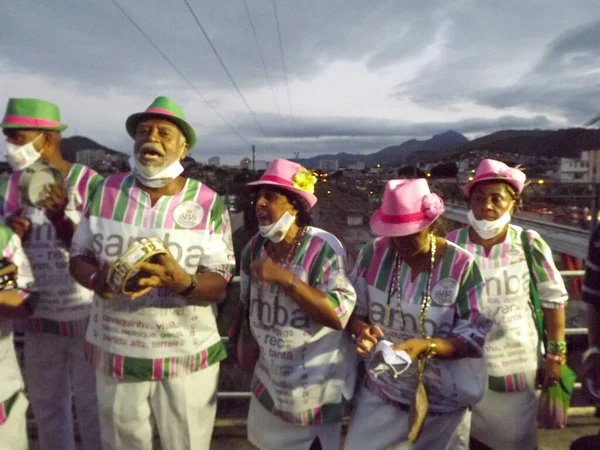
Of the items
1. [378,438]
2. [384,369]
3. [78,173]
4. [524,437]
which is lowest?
[524,437]

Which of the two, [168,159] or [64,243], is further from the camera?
[64,243]

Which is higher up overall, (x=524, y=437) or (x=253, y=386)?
(x=253, y=386)

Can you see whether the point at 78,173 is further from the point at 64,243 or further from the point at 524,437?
the point at 524,437

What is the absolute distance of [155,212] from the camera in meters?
2.12

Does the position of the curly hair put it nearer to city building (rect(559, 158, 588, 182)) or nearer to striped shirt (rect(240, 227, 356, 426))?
striped shirt (rect(240, 227, 356, 426))

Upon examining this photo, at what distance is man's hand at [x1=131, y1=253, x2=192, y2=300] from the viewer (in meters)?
1.90

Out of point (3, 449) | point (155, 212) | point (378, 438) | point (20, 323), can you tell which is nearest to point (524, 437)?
point (378, 438)

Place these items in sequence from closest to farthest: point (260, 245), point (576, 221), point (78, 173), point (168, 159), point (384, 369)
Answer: point (384, 369)
point (168, 159)
point (260, 245)
point (78, 173)
point (576, 221)

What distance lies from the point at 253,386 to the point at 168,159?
1.09m

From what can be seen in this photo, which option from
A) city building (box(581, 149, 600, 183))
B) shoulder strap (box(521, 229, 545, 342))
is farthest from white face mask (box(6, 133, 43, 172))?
city building (box(581, 149, 600, 183))

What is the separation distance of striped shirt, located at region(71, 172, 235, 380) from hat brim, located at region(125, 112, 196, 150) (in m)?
0.27

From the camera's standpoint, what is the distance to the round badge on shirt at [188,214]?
7.02ft

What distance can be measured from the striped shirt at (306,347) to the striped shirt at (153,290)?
0.28 meters

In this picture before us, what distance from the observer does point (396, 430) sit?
6.83ft
